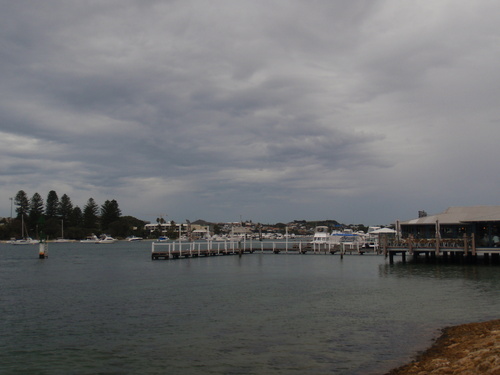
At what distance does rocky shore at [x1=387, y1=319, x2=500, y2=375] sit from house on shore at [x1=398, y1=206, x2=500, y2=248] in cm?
3729

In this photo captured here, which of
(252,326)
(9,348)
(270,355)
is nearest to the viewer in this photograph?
(270,355)

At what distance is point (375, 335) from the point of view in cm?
2302

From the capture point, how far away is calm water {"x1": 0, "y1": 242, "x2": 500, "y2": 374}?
18922 mm

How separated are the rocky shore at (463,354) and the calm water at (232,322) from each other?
1.10m

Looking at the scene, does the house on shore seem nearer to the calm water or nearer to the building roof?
the building roof

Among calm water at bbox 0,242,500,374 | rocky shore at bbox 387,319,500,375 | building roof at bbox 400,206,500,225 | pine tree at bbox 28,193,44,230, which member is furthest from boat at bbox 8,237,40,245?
rocky shore at bbox 387,319,500,375

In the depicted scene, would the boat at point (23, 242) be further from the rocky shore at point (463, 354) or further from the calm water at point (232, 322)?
the rocky shore at point (463, 354)

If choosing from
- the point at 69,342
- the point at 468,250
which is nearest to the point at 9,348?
the point at 69,342

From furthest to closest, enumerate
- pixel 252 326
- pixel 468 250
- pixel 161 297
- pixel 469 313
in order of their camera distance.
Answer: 1. pixel 468 250
2. pixel 161 297
3. pixel 469 313
4. pixel 252 326

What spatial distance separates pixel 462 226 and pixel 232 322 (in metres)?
45.7

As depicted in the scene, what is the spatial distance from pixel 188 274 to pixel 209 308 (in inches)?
1038

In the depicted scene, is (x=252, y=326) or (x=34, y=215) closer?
(x=252, y=326)

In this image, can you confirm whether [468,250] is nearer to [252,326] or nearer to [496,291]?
[496,291]

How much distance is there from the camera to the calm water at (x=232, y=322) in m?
18.9
